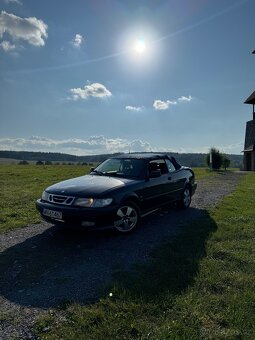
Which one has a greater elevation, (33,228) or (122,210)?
(122,210)

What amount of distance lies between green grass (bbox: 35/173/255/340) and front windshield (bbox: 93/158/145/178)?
2.13 meters

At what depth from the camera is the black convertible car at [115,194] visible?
5.82 metres

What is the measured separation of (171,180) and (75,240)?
11.1ft

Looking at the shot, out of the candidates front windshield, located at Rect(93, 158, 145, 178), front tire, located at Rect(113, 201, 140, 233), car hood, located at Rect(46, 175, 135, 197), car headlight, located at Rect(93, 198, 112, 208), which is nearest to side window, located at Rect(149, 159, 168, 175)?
front windshield, located at Rect(93, 158, 145, 178)

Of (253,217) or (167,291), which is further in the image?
(253,217)

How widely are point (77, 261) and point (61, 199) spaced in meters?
1.45

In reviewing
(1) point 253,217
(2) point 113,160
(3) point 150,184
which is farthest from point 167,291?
(1) point 253,217

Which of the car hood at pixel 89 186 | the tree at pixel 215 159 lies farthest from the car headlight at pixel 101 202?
the tree at pixel 215 159

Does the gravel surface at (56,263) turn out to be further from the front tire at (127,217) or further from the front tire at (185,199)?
the front tire at (185,199)

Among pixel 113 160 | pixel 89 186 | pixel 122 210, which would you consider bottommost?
pixel 122 210

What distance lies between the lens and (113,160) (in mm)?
8219

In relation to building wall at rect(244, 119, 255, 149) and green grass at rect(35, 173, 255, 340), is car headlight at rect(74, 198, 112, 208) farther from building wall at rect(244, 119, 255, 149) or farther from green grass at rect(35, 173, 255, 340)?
building wall at rect(244, 119, 255, 149)

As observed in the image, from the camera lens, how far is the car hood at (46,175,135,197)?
597 cm

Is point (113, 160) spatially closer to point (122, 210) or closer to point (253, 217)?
point (122, 210)
